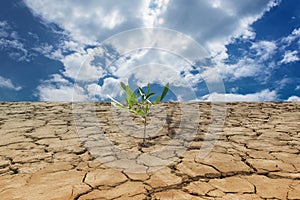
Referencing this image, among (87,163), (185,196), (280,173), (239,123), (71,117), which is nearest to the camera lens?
(185,196)

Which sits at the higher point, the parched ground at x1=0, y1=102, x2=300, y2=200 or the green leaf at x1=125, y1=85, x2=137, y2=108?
the green leaf at x1=125, y1=85, x2=137, y2=108

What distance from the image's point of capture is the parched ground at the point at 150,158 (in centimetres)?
126

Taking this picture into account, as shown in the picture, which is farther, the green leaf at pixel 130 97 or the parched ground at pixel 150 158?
the green leaf at pixel 130 97

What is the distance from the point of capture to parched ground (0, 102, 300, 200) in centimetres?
126

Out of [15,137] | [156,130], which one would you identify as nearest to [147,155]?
[156,130]

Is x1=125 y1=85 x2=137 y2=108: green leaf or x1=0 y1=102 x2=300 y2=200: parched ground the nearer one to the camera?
x1=0 y1=102 x2=300 y2=200: parched ground

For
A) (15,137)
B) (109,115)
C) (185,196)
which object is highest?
(109,115)

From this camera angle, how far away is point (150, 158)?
174cm

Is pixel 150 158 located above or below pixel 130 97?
below

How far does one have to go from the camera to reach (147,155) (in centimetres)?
181

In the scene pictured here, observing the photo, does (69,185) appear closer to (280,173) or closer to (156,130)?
(280,173)

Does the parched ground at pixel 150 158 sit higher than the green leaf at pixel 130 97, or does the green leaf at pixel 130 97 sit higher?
the green leaf at pixel 130 97

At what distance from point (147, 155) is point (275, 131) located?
1.40m

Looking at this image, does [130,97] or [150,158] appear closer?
[150,158]
